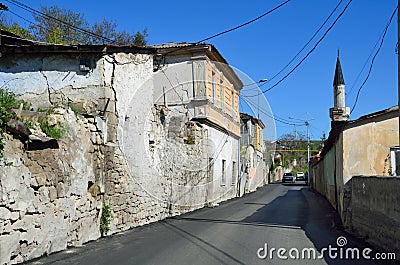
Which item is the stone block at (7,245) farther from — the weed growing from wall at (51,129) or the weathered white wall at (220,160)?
the weathered white wall at (220,160)

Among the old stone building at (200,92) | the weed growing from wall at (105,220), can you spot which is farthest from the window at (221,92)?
the weed growing from wall at (105,220)

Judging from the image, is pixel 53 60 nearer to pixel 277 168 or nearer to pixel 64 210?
pixel 64 210

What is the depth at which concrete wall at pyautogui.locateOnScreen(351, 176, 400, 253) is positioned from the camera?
7.66 m

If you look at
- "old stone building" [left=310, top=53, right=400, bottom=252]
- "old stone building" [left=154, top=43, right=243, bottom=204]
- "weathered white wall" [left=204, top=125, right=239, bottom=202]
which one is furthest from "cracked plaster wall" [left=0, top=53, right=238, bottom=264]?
"old stone building" [left=310, top=53, right=400, bottom=252]

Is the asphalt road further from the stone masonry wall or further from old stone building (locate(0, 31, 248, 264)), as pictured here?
old stone building (locate(0, 31, 248, 264))

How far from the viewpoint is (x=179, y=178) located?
17156 mm

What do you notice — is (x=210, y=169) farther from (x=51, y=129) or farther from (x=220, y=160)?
(x=51, y=129)

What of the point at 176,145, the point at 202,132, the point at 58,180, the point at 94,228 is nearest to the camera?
the point at 58,180

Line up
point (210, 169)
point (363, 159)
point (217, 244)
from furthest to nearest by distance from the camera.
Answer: point (210, 169), point (363, 159), point (217, 244)

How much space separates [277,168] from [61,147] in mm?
64534

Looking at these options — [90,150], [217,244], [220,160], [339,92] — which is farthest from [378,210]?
Answer: [220,160]

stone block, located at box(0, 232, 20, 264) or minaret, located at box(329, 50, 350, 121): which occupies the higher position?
minaret, located at box(329, 50, 350, 121)

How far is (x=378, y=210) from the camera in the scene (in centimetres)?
881

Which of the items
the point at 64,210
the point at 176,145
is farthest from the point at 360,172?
the point at 64,210
